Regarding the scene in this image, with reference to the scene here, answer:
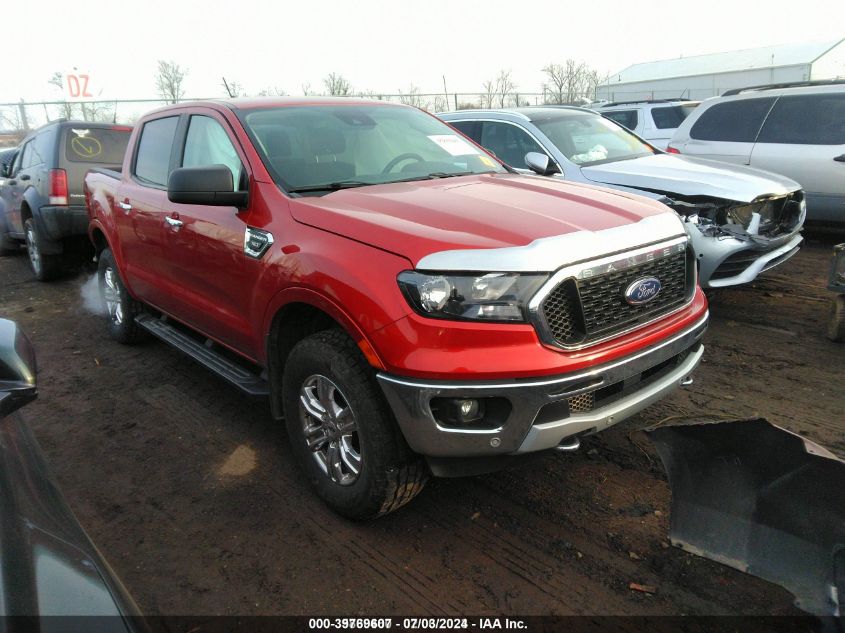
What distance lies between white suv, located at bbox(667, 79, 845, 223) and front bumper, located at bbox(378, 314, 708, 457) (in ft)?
20.1

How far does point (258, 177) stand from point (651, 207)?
1.96 m

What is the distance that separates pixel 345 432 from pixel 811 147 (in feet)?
23.2

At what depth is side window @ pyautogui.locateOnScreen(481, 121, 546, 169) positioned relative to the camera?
658 centimetres

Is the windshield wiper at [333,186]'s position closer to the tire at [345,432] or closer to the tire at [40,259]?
the tire at [345,432]

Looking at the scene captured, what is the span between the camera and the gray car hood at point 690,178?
5191 mm

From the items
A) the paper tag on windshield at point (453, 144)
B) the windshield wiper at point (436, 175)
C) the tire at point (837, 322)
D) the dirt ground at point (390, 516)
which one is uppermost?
the paper tag on windshield at point (453, 144)

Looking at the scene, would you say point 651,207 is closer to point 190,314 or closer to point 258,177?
point 258,177

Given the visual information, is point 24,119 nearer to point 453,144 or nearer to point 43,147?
point 43,147

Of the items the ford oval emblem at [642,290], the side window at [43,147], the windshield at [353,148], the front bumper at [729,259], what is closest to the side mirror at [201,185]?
the windshield at [353,148]

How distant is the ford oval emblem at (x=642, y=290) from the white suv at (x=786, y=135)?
5.80 meters

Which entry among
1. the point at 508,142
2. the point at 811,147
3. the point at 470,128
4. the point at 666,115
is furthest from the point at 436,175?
the point at 666,115

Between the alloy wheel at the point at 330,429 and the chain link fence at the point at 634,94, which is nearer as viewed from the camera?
the alloy wheel at the point at 330,429

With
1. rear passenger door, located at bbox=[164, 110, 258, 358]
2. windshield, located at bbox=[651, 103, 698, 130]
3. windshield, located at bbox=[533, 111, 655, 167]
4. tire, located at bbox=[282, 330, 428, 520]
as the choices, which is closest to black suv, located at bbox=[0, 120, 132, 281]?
rear passenger door, located at bbox=[164, 110, 258, 358]

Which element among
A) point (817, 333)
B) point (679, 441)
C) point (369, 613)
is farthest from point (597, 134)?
point (369, 613)
